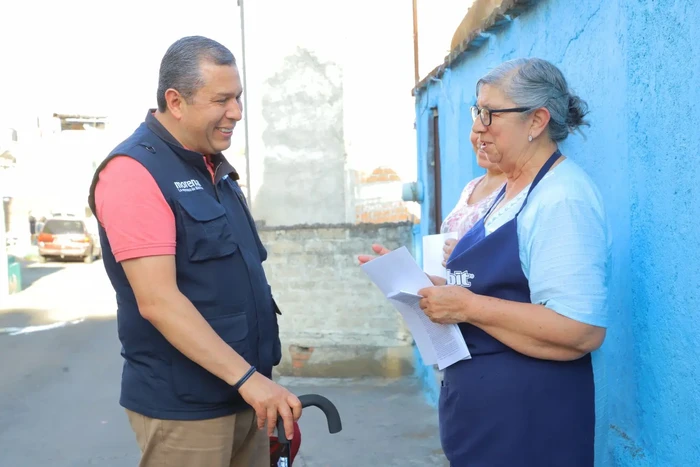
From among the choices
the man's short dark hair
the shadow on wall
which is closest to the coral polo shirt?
the man's short dark hair

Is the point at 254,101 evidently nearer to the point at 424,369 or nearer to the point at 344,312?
the point at 344,312

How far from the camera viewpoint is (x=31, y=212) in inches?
1394

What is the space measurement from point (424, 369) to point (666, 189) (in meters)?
5.19

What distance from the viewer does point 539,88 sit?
201cm

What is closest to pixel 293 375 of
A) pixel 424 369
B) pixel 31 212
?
pixel 424 369

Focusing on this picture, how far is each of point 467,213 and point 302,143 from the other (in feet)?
20.9

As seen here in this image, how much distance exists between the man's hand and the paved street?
325 centimetres

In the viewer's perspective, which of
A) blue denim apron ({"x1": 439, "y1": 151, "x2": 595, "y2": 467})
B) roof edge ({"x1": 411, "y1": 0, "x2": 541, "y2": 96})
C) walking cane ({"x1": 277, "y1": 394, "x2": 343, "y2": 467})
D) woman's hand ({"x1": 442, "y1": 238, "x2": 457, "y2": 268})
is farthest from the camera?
roof edge ({"x1": 411, "y1": 0, "x2": 541, "y2": 96})

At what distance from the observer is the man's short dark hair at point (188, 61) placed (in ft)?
7.18

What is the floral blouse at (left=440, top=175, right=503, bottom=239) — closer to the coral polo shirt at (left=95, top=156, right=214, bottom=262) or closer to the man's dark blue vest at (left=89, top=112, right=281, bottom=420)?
the man's dark blue vest at (left=89, top=112, right=281, bottom=420)

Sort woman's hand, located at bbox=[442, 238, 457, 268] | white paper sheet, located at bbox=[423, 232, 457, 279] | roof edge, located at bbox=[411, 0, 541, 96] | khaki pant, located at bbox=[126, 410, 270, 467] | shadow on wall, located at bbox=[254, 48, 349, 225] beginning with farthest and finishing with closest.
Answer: shadow on wall, located at bbox=[254, 48, 349, 225], roof edge, located at bbox=[411, 0, 541, 96], white paper sheet, located at bbox=[423, 232, 457, 279], woman's hand, located at bbox=[442, 238, 457, 268], khaki pant, located at bbox=[126, 410, 270, 467]

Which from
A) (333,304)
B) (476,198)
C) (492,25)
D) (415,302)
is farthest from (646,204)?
(333,304)

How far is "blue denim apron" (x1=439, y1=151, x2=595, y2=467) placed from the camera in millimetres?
1947

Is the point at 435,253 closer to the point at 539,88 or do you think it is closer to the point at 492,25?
the point at 539,88
